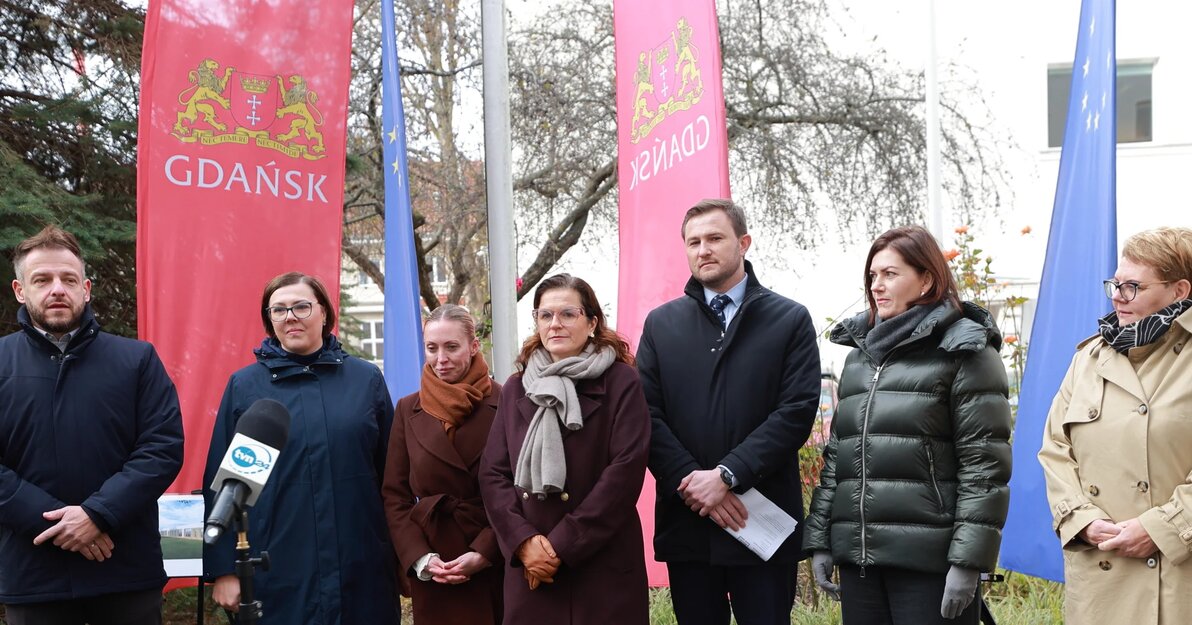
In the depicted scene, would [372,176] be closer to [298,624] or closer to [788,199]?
[788,199]

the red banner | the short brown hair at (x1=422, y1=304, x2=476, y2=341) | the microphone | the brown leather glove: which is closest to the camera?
the microphone

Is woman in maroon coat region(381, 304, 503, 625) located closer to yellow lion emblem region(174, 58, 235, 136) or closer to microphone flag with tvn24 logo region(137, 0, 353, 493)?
microphone flag with tvn24 logo region(137, 0, 353, 493)

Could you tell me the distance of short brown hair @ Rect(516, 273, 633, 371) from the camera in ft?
12.8

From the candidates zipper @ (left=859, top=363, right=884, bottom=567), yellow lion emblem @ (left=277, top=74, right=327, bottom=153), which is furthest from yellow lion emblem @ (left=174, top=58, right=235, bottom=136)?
zipper @ (left=859, top=363, right=884, bottom=567)

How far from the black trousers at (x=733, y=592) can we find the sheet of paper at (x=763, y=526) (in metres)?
0.10

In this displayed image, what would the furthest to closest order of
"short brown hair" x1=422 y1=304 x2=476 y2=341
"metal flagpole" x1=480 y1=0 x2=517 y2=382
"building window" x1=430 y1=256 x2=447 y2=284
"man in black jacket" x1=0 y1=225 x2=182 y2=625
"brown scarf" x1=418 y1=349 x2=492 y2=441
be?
"building window" x1=430 y1=256 x2=447 y2=284 → "metal flagpole" x1=480 y1=0 x2=517 y2=382 → "short brown hair" x1=422 y1=304 x2=476 y2=341 → "brown scarf" x1=418 y1=349 x2=492 y2=441 → "man in black jacket" x1=0 y1=225 x2=182 y2=625

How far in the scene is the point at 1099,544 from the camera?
331cm

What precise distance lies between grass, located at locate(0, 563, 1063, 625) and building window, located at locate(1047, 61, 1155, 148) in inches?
495

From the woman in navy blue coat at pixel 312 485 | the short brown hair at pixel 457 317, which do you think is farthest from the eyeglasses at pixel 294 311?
the short brown hair at pixel 457 317

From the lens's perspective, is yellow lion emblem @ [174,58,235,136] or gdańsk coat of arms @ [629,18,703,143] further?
gdańsk coat of arms @ [629,18,703,143]

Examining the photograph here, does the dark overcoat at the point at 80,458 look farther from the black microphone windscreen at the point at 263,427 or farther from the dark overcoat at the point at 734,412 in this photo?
the dark overcoat at the point at 734,412

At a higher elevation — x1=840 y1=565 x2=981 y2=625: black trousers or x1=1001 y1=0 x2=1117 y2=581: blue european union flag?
x1=1001 y1=0 x2=1117 y2=581: blue european union flag

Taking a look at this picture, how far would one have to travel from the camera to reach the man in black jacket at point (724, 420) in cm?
376

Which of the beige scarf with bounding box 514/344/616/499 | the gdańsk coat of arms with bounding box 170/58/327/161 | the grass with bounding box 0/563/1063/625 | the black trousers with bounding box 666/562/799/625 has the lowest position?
the grass with bounding box 0/563/1063/625
